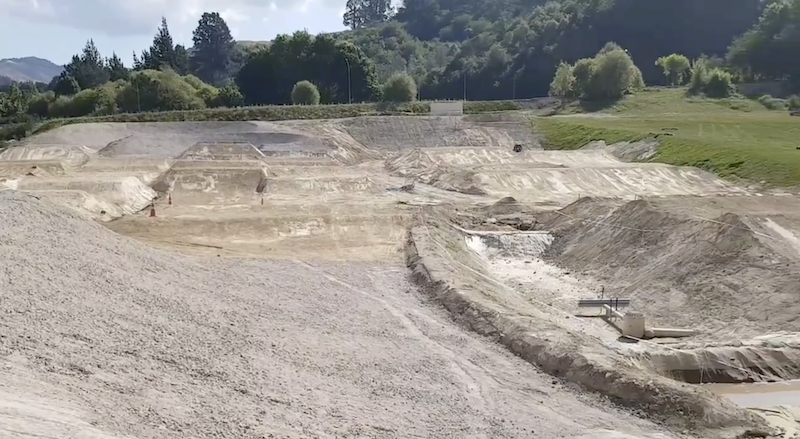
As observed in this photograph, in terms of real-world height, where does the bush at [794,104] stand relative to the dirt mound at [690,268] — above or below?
above

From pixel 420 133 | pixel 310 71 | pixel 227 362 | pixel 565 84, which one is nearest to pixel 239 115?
pixel 420 133

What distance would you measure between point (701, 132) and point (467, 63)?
89.6 metres

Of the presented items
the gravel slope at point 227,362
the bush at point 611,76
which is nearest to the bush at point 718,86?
the bush at point 611,76

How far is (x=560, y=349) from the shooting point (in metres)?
16.5

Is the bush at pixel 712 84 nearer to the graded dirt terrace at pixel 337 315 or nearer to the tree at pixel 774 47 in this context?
the tree at pixel 774 47

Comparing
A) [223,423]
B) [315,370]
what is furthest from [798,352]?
[223,423]

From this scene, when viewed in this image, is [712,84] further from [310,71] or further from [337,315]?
[337,315]

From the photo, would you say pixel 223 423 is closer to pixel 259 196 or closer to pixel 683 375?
pixel 683 375

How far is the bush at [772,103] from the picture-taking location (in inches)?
3381

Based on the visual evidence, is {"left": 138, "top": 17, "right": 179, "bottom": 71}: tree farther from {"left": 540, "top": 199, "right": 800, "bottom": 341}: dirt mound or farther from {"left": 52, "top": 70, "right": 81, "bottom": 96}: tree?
{"left": 540, "top": 199, "right": 800, "bottom": 341}: dirt mound

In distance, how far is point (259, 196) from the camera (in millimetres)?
42906

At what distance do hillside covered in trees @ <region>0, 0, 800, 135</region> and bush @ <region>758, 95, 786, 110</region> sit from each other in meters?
7.30

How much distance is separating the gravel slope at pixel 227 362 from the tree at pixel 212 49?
6852 inches

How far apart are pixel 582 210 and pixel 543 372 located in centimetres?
1878
